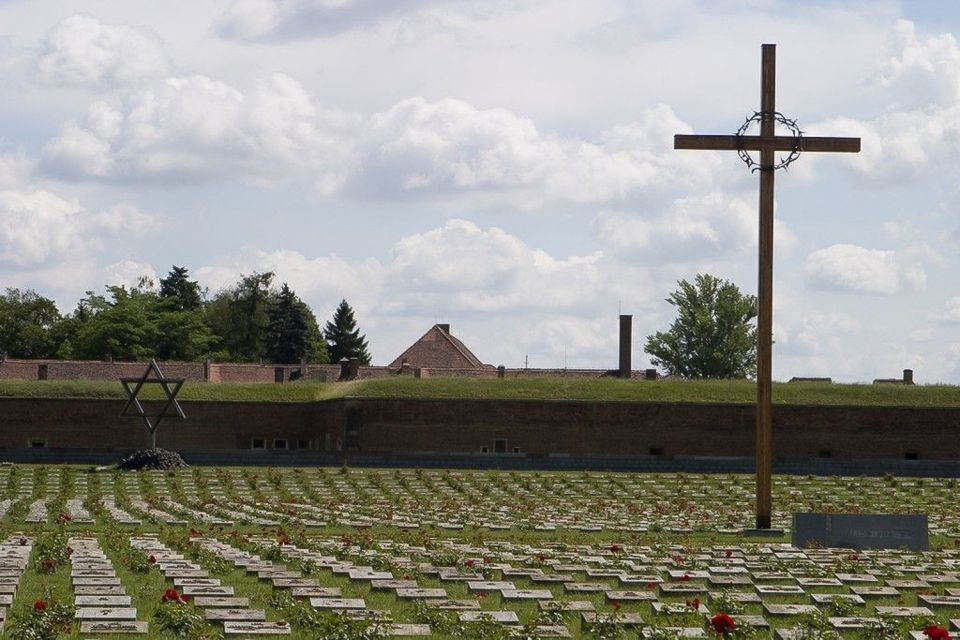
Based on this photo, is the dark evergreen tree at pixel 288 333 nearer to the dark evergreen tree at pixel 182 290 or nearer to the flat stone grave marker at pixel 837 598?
the dark evergreen tree at pixel 182 290

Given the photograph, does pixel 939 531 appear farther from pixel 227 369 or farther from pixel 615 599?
pixel 227 369

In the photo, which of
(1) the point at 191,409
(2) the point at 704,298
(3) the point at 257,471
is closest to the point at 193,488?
(3) the point at 257,471

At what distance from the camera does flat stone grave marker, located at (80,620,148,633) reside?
10062mm

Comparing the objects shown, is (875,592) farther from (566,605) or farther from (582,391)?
Result: (582,391)

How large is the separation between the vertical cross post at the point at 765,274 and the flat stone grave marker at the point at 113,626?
1133 cm

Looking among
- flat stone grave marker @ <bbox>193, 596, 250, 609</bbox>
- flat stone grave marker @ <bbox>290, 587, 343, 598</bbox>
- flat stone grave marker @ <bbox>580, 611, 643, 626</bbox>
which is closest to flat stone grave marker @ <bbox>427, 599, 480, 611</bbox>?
flat stone grave marker @ <bbox>290, 587, 343, 598</bbox>

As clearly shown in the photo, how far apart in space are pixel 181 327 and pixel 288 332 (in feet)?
22.9

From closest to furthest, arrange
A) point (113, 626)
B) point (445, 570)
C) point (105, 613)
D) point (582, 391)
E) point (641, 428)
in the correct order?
point (113, 626) < point (105, 613) < point (445, 570) < point (641, 428) < point (582, 391)

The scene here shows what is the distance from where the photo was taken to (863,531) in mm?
17047

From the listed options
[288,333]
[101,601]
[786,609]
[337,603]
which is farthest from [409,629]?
[288,333]

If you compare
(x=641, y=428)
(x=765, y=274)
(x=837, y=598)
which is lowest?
(x=837, y=598)

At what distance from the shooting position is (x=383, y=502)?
85.9ft

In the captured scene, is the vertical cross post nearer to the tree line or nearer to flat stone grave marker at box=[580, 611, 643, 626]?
flat stone grave marker at box=[580, 611, 643, 626]

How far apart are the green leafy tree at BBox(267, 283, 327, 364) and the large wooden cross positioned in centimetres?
6408
